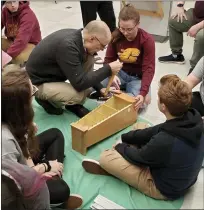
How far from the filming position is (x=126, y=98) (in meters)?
1.66

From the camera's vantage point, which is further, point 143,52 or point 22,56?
point 22,56

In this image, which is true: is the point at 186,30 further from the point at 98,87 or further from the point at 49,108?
the point at 49,108

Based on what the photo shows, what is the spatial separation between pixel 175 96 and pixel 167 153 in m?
0.20

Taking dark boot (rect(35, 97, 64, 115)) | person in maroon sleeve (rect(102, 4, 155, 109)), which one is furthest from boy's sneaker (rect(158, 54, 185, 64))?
dark boot (rect(35, 97, 64, 115))

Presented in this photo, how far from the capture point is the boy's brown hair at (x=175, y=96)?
3.88 feet

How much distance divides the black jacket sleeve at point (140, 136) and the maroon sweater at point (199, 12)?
1103 millimetres

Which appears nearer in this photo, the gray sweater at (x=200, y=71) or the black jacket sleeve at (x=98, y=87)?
the gray sweater at (x=200, y=71)

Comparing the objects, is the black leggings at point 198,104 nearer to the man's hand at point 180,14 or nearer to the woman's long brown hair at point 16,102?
the man's hand at point 180,14

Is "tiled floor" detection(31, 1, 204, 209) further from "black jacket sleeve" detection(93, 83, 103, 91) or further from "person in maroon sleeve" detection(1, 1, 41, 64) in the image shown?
"person in maroon sleeve" detection(1, 1, 41, 64)

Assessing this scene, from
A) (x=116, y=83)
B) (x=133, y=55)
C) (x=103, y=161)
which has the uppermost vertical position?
(x=133, y=55)

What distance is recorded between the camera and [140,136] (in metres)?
1.38

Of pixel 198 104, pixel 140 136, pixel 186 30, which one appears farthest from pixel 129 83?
pixel 186 30

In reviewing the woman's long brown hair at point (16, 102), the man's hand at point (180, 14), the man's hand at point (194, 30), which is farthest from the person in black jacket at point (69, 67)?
the man's hand at point (180, 14)

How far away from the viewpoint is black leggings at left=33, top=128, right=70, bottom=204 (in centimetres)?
119
